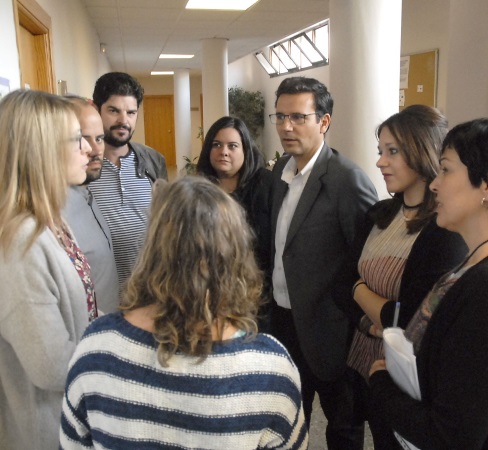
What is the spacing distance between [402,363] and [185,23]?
6423 mm

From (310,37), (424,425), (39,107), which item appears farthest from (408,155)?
(310,37)

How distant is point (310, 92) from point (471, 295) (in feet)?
4.36

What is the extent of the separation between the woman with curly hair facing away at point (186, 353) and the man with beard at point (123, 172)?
1118 mm

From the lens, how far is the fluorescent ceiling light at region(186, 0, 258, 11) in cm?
539

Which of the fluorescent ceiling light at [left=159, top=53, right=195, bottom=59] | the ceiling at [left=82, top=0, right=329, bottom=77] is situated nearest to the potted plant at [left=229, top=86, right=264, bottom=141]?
the fluorescent ceiling light at [left=159, top=53, right=195, bottom=59]

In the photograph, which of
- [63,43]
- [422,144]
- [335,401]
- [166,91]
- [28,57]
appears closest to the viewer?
[422,144]

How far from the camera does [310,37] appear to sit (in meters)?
9.73

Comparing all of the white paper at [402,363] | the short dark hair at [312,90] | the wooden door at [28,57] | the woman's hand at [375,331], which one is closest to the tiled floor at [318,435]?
the woman's hand at [375,331]

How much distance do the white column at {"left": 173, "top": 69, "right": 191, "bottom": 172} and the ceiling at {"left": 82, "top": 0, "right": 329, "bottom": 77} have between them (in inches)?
122

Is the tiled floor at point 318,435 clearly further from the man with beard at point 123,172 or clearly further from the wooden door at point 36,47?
the wooden door at point 36,47

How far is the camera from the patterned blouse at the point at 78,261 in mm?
1250

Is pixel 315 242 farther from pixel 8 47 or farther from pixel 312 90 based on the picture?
pixel 8 47

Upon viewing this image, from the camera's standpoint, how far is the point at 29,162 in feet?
3.72

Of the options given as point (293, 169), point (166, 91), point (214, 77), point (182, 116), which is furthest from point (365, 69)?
point (166, 91)
